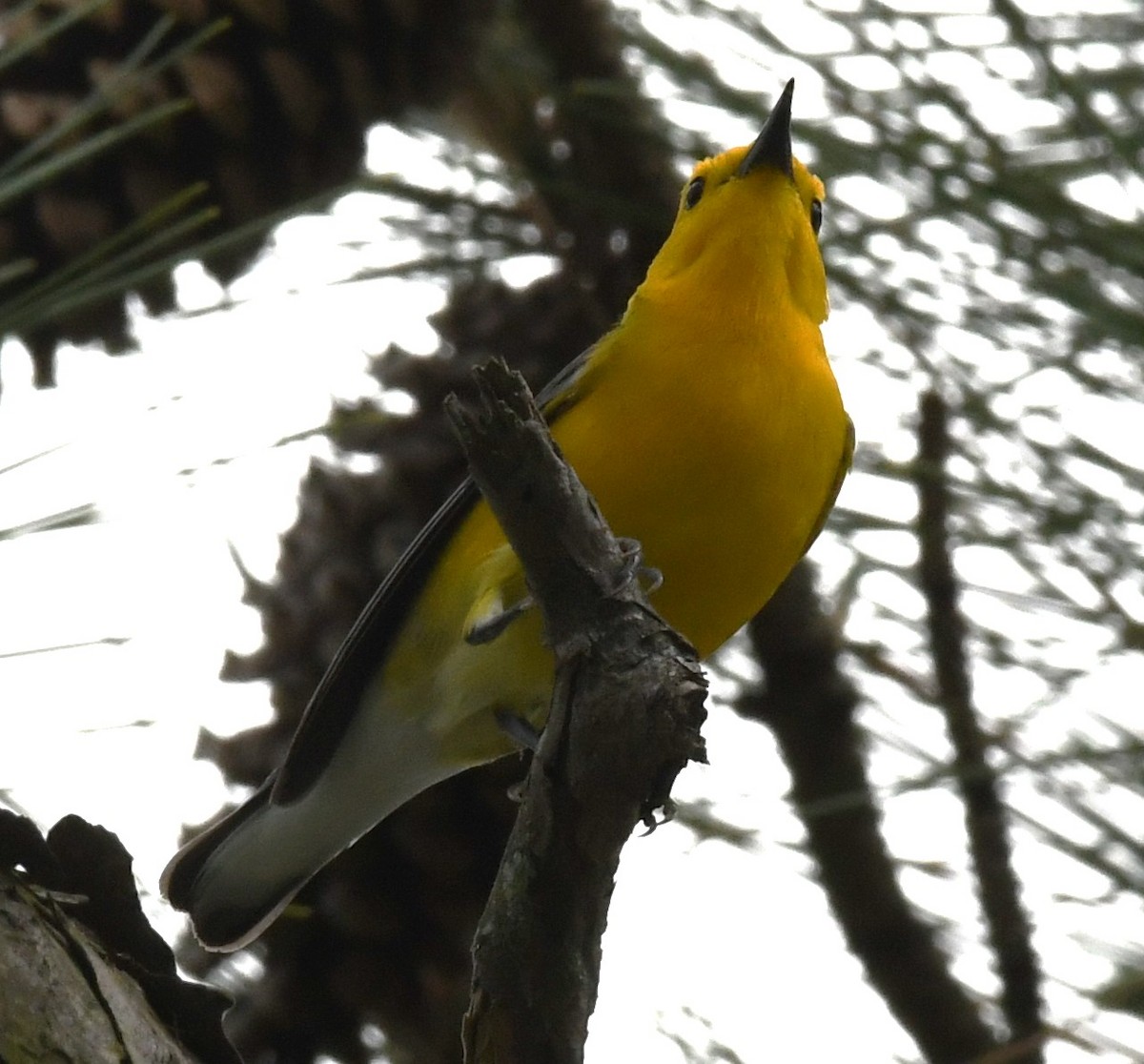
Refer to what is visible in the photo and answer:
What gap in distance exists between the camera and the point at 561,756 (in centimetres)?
175

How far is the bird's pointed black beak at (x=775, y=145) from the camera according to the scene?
8.45 ft

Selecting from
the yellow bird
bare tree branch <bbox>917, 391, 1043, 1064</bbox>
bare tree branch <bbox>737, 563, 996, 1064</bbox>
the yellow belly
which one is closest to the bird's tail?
the yellow bird

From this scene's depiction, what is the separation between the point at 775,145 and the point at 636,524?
2.24ft

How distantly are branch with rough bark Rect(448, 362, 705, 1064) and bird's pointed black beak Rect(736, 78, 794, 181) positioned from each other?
3.18 feet

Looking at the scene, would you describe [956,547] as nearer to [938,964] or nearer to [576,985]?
[938,964]

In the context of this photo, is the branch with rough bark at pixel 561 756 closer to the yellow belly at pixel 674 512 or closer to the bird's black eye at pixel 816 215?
the yellow belly at pixel 674 512

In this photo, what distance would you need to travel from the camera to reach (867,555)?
2.77 meters

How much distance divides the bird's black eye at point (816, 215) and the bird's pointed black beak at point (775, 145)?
81 mm

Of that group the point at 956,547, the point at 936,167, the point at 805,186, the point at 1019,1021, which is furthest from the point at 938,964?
the point at 805,186

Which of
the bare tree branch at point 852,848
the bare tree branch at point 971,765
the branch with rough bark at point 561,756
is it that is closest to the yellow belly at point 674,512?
the bare tree branch at point 852,848

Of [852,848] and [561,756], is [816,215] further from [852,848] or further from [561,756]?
[561,756]

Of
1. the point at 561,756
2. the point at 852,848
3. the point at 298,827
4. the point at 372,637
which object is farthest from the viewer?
the point at 298,827

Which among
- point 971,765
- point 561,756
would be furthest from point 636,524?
point 561,756

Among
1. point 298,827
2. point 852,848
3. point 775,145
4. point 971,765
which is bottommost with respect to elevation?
point 298,827
